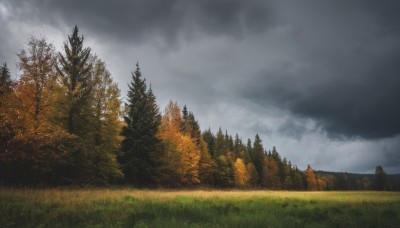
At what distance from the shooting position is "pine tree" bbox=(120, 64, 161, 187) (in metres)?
30.2

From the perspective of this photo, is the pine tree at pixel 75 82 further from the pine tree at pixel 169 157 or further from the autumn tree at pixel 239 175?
the autumn tree at pixel 239 175

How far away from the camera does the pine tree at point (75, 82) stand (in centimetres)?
2197

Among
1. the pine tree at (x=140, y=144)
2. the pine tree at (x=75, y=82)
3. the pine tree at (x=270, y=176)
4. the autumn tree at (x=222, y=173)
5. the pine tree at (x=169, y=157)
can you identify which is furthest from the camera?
the pine tree at (x=270, y=176)

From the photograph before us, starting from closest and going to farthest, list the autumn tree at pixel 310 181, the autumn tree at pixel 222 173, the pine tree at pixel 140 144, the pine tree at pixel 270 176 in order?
the pine tree at pixel 140 144, the autumn tree at pixel 222 173, the pine tree at pixel 270 176, the autumn tree at pixel 310 181

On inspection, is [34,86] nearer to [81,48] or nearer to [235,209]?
[81,48]

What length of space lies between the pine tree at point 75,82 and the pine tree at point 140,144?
6701mm

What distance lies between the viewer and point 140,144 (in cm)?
3025

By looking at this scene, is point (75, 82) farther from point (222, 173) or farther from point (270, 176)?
point (270, 176)

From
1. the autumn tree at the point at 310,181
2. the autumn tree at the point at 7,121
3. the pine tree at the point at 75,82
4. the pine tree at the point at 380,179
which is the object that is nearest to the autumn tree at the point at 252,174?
the autumn tree at the point at 310,181

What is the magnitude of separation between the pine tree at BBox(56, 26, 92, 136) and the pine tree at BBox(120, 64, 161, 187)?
6.70 metres

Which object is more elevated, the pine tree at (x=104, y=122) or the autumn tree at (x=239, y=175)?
the pine tree at (x=104, y=122)

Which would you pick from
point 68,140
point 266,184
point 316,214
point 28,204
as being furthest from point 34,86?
point 266,184

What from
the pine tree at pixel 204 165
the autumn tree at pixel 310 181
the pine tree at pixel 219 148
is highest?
the pine tree at pixel 219 148

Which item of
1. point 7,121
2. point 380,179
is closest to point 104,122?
point 7,121
